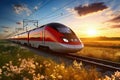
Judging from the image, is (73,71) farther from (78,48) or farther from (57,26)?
(57,26)

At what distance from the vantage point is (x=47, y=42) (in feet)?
64.8

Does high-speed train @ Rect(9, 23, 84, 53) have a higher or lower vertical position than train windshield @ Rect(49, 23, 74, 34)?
lower

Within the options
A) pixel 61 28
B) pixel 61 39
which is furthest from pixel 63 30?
pixel 61 39

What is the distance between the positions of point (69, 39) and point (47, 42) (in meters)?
2.44

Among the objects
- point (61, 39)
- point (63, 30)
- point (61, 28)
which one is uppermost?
point (61, 28)

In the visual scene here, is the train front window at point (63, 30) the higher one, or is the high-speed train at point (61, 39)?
the train front window at point (63, 30)

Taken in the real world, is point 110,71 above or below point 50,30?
below

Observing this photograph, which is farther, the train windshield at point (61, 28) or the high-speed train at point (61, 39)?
the train windshield at point (61, 28)

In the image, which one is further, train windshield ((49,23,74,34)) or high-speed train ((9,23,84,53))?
train windshield ((49,23,74,34))

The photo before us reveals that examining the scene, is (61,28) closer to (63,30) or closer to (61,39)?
(63,30)

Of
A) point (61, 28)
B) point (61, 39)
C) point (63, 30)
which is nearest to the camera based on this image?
point (61, 39)

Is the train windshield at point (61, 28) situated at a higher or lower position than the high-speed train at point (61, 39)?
higher

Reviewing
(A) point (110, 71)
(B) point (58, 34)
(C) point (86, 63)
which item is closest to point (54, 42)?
(B) point (58, 34)

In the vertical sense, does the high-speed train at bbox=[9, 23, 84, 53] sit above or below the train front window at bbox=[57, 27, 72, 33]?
below
